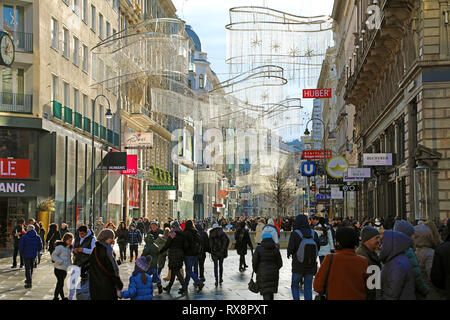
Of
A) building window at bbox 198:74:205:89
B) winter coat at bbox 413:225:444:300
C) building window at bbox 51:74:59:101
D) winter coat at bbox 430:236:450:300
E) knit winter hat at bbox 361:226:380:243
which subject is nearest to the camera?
winter coat at bbox 430:236:450:300

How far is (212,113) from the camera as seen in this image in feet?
157

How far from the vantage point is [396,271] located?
24.9 ft

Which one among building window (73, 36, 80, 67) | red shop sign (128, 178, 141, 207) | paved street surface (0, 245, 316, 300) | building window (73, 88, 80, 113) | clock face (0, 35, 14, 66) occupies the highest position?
building window (73, 36, 80, 67)

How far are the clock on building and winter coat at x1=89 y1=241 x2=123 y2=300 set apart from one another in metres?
25.0

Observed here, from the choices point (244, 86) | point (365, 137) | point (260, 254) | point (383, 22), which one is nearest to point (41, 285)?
point (260, 254)

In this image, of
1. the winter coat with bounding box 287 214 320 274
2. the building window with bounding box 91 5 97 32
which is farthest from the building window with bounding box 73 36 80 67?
the winter coat with bounding box 287 214 320 274

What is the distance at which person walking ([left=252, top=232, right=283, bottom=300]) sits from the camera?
12719 millimetres

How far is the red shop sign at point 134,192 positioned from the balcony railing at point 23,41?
25.9 meters

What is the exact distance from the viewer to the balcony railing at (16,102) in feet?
123

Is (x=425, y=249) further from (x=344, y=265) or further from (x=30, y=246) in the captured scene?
(x=30, y=246)

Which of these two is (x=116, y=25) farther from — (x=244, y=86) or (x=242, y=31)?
(x=242, y=31)

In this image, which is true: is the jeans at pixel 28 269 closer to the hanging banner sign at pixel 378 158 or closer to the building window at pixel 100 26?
the hanging banner sign at pixel 378 158

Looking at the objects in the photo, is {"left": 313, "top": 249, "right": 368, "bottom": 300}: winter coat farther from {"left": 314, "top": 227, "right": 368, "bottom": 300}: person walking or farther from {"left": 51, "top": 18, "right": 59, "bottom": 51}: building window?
{"left": 51, "top": 18, "right": 59, "bottom": 51}: building window

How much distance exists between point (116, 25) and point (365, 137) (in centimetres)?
2224
